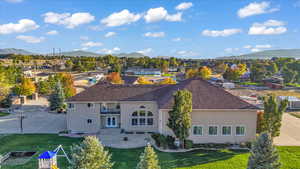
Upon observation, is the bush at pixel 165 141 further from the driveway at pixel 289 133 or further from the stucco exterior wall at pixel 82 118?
the driveway at pixel 289 133

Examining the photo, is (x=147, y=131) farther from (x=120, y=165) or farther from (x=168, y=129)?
(x=120, y=165)

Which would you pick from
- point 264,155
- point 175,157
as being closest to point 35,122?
point 175,157

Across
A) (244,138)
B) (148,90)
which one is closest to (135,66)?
(148,90)

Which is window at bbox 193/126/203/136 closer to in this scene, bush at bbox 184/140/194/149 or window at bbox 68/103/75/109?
bush at bbox 184/140/194/149

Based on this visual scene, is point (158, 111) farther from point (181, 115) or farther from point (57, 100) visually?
point (57, 100)

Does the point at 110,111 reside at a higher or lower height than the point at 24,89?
lower

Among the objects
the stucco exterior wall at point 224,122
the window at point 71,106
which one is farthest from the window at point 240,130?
the window at point 71,106

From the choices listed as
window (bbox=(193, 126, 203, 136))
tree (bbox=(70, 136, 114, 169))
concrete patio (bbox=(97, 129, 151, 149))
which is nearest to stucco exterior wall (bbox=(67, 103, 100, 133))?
concrete patio (bbox=(97, 129, 151, 149))
